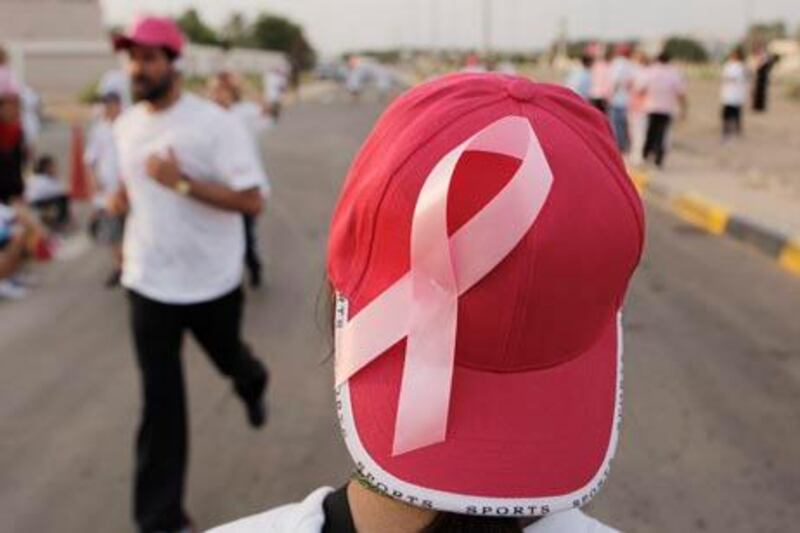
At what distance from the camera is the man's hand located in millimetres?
3523

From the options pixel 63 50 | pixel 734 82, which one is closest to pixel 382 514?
pixel 734 82

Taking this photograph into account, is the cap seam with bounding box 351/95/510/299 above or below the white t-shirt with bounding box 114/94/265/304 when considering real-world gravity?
above

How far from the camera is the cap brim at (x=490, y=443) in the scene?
1.02 metres

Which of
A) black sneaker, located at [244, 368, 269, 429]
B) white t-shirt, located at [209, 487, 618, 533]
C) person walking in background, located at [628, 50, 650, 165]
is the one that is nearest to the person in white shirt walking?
black sneaker, located at [244, 368, 269, 429]

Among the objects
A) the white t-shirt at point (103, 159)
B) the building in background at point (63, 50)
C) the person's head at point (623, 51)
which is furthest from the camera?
the building in background at point (63, 50)

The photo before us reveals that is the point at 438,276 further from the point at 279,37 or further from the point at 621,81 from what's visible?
the point at 279,37

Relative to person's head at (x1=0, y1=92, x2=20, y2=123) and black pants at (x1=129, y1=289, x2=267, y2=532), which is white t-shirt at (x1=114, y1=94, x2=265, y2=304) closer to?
black pants at (x1=129, y1=289, x2=267, y2=532)

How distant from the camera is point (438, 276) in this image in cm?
98

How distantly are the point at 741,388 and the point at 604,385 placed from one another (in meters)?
4.53

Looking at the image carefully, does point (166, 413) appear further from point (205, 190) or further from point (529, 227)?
point (529, 227)

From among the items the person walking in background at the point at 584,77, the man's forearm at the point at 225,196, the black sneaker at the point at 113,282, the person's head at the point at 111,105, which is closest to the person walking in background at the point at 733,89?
the person walking in background at the point at 584,77

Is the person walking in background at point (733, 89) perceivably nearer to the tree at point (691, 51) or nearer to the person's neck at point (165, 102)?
the person's neck at point (165, 102)

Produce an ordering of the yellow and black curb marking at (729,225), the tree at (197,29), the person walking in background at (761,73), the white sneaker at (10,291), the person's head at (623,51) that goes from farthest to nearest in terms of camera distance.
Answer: the tree at (197,29) < the person walking in background at (761,73) < the person's head at (623,51) < the yellow and black curb marking at (729,225) < the white sneaker at (10,291)

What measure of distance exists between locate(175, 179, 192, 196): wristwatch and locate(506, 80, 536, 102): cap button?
2.69 meters
